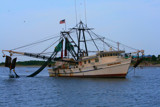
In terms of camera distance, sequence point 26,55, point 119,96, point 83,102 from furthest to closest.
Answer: point 26,55, point 119,96, point 83,102

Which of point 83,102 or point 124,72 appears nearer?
point 83,102

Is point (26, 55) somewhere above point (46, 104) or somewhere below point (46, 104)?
above

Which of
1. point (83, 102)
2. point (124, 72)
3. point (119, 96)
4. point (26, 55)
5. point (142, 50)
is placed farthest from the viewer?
point (26, 55)

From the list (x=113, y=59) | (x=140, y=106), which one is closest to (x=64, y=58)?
(x=113, y=59)

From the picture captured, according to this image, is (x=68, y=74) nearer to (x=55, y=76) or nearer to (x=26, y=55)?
(x=55, y=76)

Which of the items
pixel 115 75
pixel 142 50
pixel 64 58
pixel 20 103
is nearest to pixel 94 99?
pixel 20 103

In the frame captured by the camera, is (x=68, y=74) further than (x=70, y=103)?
Yes

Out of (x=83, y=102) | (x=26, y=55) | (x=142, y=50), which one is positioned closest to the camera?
(x=83, y=102)

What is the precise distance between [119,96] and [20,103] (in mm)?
11726

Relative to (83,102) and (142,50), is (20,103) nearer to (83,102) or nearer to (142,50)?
(83,102)

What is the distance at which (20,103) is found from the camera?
2969 cm

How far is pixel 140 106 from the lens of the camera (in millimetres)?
27219

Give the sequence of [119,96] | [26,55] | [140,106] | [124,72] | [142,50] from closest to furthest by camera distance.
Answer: [140,106]
[119,96]
[124,72]
[142,50]
[26,55]

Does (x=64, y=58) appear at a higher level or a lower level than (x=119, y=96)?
higher
